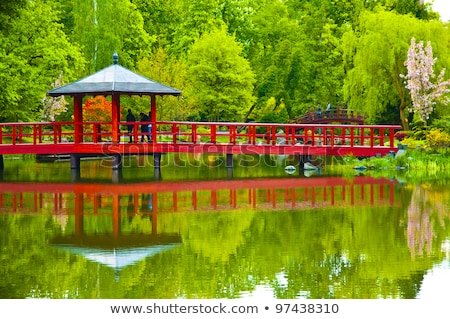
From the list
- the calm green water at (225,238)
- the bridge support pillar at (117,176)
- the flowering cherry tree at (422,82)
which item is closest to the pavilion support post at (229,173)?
the calm green water at (225,238)

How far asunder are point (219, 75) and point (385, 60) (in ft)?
31.8

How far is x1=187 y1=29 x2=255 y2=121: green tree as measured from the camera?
47.3 meters

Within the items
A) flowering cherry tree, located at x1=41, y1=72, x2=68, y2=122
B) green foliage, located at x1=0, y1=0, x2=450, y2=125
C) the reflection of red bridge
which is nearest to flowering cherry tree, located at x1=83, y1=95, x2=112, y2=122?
flowering cherry tree, located at x1=41, y1=72, x2=68, y2=122

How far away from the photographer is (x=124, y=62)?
51.9 metres

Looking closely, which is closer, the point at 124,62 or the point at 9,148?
the point at 9,148

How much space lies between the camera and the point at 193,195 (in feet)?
81.1

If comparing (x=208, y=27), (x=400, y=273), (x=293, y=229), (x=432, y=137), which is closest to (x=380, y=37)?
(x=432, y=137)

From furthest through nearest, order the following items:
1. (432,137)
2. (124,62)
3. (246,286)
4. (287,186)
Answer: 1. (124,62)
2. (432,137)
3. (287,186)
4. (246,286)

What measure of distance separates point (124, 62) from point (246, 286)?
1581 inches

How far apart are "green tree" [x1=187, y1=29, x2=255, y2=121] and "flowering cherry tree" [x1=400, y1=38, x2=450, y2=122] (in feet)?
37.4

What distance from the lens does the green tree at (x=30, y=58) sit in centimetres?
3753

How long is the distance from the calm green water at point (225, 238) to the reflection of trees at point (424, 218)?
0.04 metres

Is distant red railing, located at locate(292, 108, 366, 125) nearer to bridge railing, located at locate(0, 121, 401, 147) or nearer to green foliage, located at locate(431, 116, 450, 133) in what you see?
bridge railing, located at locate(0, 121, 401, 147)
